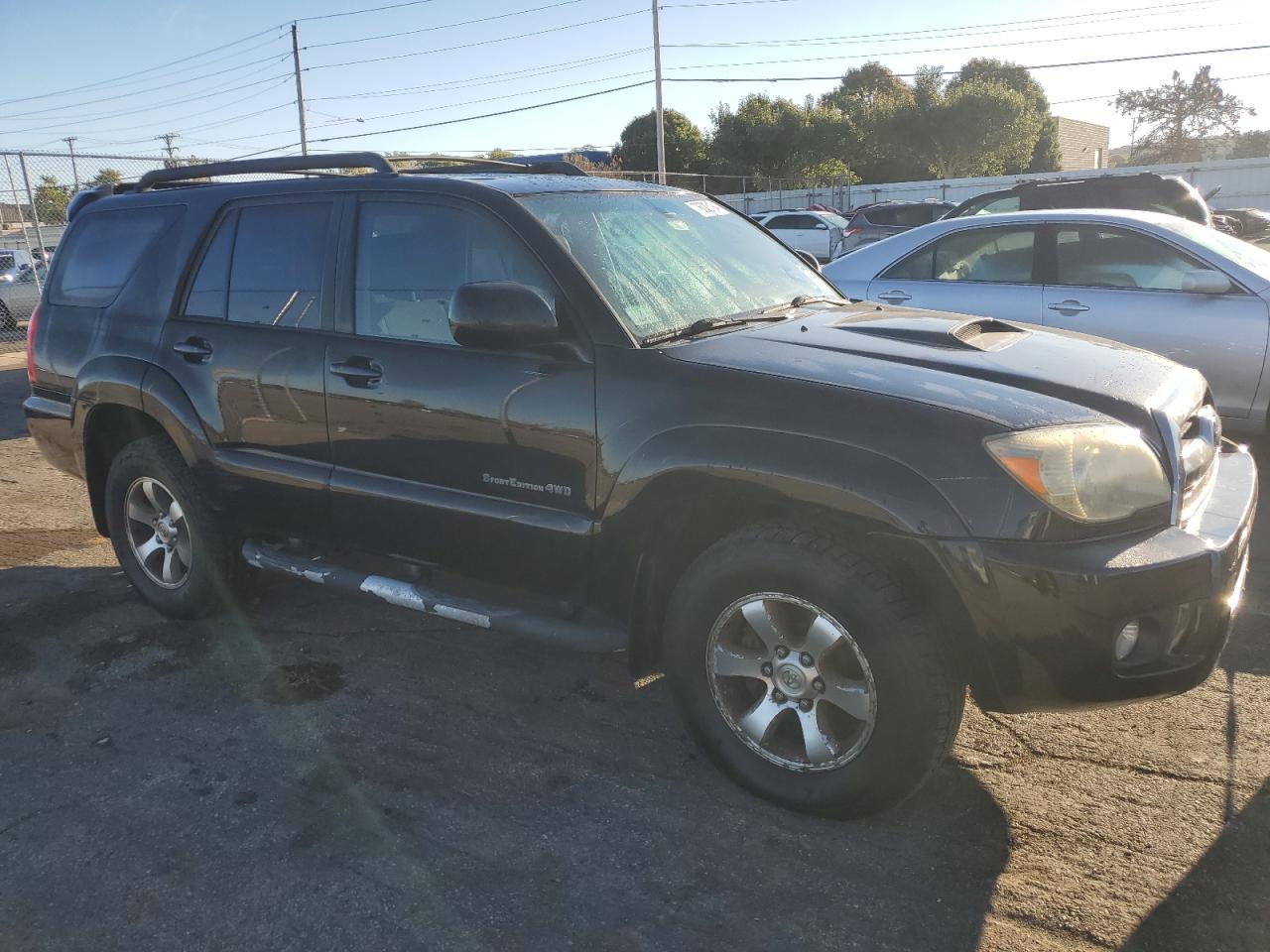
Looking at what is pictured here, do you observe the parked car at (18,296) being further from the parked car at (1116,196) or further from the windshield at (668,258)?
the windshield at (668,258)

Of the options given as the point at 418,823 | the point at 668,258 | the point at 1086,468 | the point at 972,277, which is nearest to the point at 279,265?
the point at 668,258

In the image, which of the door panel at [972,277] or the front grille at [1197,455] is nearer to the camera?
the front grille at [1197,455]

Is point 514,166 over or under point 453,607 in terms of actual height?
over

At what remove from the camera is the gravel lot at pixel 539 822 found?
2408 mm

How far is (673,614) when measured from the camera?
2885mm

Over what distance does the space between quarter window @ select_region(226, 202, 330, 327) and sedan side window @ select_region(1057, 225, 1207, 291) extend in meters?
4.64

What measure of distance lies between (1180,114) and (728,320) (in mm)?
82385

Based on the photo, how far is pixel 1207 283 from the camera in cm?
564

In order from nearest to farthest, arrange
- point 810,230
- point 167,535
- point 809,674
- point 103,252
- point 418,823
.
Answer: point 809,674 → point 418,823 → point 167,535 → point 103,252 → point 810,230

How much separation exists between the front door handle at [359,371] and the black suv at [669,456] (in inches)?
0.4

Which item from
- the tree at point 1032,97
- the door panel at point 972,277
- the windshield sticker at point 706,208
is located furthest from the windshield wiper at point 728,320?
the tree at point 1032,97

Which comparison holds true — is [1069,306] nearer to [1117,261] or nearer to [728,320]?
[1117,261]

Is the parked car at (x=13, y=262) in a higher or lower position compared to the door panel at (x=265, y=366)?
higher

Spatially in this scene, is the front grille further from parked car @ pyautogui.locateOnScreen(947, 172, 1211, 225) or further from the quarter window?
parked car @ pyautogui.locateOnScreen(947, 172, 1211, 225)
